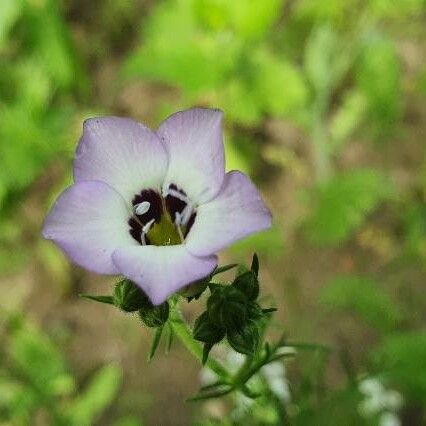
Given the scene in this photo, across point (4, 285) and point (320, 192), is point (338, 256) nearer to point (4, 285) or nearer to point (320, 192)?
point (320, 192)

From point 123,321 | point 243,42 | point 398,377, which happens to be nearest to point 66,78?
point 243,42

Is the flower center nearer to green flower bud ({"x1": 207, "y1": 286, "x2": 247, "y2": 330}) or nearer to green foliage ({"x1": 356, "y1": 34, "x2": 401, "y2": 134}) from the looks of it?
green flower bud ({"x1": 207, "y1": 286, "x2": 247, "y2": 330})

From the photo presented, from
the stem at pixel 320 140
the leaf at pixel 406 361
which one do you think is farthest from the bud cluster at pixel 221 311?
the stem at pixel 320 140

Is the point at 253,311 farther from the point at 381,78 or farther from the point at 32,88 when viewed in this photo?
the point at 32,88

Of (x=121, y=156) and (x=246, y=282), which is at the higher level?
(x=121, y=156)

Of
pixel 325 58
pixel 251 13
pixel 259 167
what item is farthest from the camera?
pixel 259 167

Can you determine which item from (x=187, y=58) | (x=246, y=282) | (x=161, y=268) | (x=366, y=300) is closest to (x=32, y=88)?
A: (x=187, y=58)

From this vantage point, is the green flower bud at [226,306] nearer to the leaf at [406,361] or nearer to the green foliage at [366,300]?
the leaf at [406,361]
